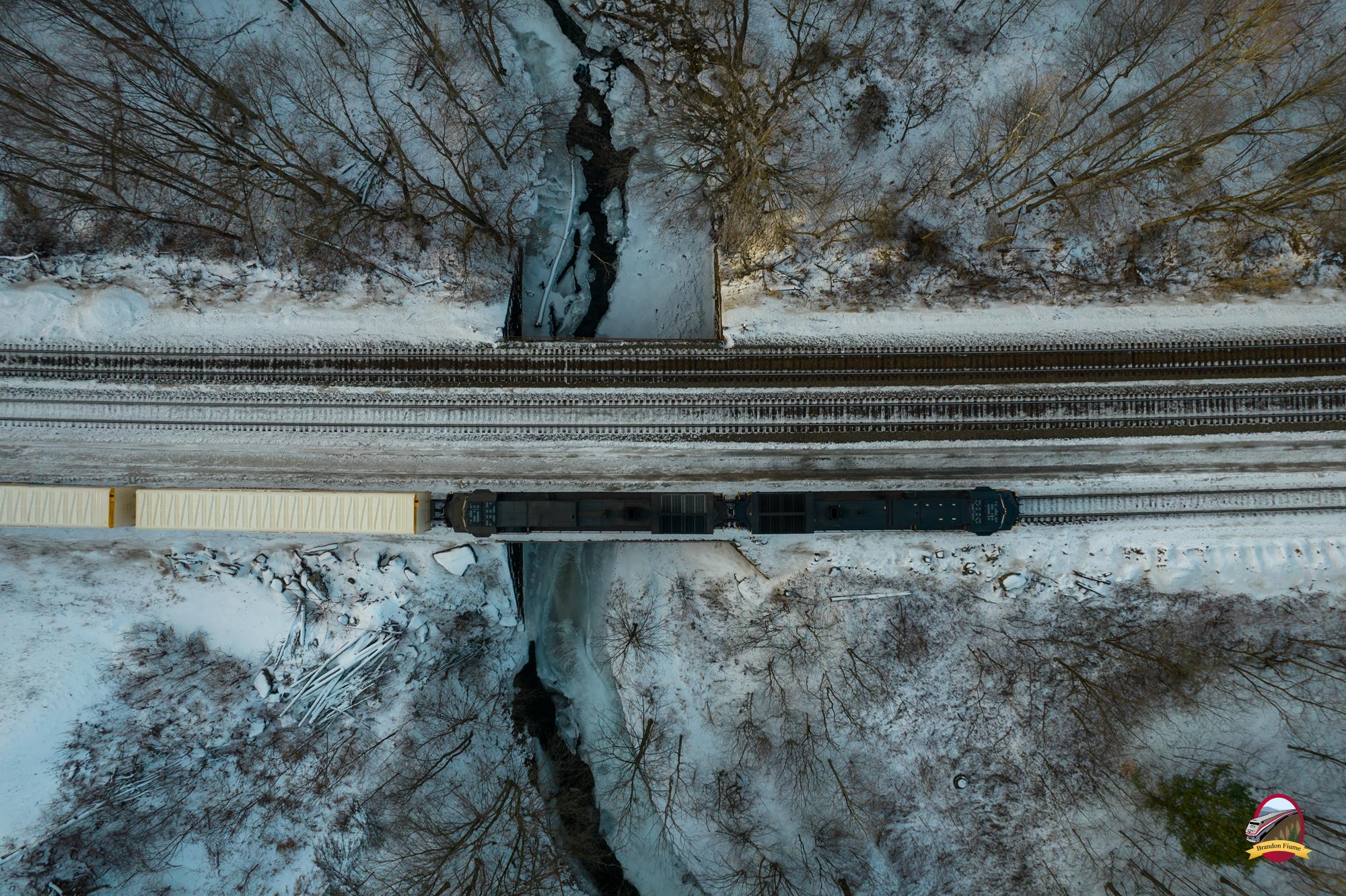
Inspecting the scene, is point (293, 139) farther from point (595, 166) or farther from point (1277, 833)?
point (1277, 833)

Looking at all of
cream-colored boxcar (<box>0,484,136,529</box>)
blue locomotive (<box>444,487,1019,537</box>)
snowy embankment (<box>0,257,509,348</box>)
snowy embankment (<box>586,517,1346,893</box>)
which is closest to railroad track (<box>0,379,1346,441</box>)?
snowy embankment (<box>0,257,509,348</box>)

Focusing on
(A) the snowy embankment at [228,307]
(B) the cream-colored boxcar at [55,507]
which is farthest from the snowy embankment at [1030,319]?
(B) the cream-colored boxcar at [55,507]

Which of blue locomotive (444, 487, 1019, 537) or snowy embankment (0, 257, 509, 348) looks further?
snowy embankment (0, 257, 509, 348)

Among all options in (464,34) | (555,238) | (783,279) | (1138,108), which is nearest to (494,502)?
(555,238)

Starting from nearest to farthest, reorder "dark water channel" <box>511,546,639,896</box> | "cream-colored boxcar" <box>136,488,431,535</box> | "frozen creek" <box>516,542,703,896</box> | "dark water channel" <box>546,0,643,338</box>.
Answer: "cream-colored boxcar" <box>136,488,431,535</box>
"dark water channel" <box>511,546,639,896</box>
"frozen creek" <box>516,542,703,896</box>
"dark water channel" <box>546,0,643,338</box>

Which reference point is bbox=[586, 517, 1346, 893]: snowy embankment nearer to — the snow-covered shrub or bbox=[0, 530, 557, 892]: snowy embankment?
bbox=[0, 530, 557, 892]: snowy embankment

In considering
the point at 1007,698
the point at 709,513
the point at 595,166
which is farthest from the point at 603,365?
the point at 1007,698

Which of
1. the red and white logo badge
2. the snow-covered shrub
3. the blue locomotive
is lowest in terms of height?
the red and white logo badge
